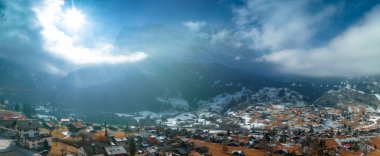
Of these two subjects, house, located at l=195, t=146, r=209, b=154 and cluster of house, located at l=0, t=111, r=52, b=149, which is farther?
house, located at l=195, t=146, r=209, b=154

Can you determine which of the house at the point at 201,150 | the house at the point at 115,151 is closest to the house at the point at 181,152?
the house at the point at 201,150

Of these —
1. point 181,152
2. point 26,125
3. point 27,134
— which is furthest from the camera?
point 181,152

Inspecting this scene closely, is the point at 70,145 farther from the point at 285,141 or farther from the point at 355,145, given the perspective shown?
the point at 355,145

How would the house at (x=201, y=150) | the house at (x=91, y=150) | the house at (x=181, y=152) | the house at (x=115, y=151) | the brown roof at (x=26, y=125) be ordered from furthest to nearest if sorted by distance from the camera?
the house at (x=201, y=150)
the house at (x=181, y=152)
the house at (x=115, y=151)
the brown roof at (x=26, y=125)
the house at (x=91, y=150)

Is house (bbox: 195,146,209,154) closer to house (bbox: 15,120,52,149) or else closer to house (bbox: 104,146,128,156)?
house (bbox: 104,146,128,156)

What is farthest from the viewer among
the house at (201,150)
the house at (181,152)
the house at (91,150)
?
the house at (201,150)

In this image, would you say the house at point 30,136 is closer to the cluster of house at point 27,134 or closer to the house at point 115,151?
the cluster of house at point 27,134

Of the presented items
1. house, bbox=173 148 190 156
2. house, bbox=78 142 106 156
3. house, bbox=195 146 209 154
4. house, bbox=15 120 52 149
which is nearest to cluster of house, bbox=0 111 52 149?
house, bbox=15 120 52 149

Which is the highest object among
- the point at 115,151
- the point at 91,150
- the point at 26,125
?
the point at 26,125

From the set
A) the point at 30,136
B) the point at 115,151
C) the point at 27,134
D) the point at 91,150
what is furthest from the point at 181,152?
the point at 27,134

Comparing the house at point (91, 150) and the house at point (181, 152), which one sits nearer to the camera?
the house at point (91, 150)

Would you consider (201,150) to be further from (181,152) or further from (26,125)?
(26,125)
